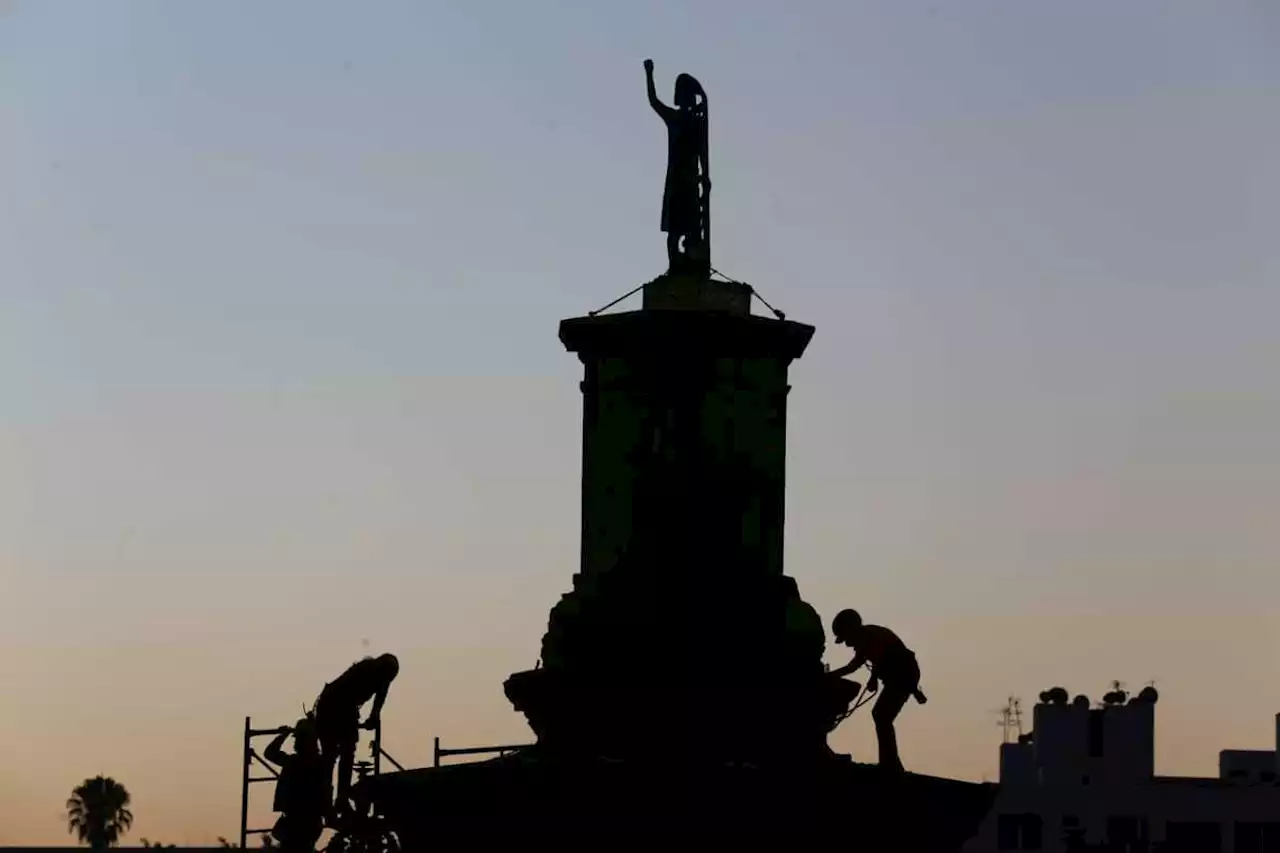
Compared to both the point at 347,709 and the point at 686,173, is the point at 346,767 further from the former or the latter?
the point at 686,173

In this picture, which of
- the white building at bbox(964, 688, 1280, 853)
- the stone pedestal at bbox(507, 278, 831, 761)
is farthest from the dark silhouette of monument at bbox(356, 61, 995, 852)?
the white building at bbox(964, 688, 1280, 853)

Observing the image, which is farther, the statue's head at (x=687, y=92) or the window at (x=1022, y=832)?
the window at (x=1022, y=832)

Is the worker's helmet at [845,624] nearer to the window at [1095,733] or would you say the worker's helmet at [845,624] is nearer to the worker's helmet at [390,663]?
the worker's helmet at [390,663]

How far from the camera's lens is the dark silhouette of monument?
32.5 m

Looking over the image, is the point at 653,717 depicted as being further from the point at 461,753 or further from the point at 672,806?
the point at 461,753

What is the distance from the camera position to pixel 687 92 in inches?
1363

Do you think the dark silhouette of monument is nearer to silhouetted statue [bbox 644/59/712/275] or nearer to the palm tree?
silhouetted statue [bbox 644/59/712/275]

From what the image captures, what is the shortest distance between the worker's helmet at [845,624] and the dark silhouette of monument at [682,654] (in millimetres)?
341

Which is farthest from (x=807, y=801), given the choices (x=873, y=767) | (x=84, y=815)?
(x=84, y=815)

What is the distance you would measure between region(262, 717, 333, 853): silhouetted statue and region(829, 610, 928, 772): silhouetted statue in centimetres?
503

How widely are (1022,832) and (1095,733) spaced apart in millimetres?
2495

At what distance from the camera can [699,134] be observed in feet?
114

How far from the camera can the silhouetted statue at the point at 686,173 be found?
113 ft

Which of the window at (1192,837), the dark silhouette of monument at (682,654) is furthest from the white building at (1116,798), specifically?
the dark silhouette of monument at (682,654)
